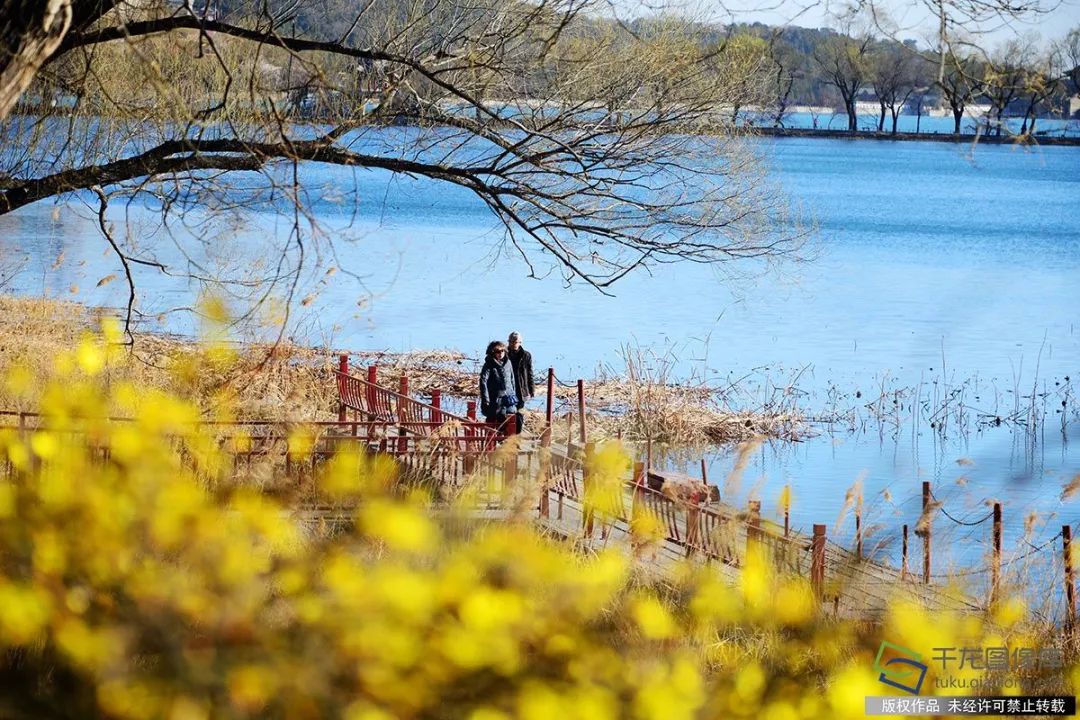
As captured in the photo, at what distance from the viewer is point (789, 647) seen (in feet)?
19.0

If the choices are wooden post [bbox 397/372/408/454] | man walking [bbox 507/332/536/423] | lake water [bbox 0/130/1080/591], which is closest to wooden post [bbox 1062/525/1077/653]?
lake water [bbox 0/130/1080/591]

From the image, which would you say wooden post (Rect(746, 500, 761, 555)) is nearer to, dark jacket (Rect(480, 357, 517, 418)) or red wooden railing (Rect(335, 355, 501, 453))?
red wooden railing (Rect(335, 355, 501, 453))

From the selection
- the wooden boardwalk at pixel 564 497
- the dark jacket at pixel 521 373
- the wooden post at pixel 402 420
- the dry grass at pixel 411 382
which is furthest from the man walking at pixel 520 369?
the dry grass at pixel 411 382

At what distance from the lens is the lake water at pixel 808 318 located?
21.1 m

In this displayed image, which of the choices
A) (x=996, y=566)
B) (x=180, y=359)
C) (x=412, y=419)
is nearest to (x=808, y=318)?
(x=412, y=419)

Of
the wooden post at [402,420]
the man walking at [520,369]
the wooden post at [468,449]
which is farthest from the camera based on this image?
the man walking at [520,369]

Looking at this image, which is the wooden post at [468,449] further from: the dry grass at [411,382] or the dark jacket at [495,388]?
the dry grass at [411,382]

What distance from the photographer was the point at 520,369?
16.4m

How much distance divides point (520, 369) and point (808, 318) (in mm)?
21487

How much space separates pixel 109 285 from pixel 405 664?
3297 cm

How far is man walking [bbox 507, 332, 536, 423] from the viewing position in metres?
16.3
